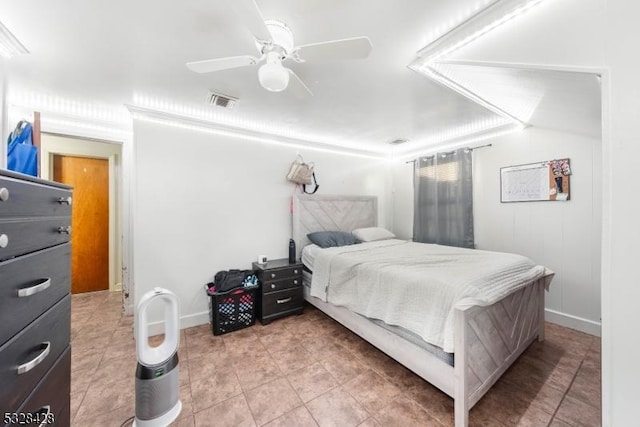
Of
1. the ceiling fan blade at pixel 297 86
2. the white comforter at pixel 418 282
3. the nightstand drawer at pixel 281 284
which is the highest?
the ceiling fan blade at pixel 297 86

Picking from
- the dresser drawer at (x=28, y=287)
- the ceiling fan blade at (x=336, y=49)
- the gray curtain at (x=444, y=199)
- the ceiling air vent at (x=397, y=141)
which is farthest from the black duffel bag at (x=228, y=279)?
the ceiling air vent at (x=397, y=141)

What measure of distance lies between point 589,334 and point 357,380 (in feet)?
8.55

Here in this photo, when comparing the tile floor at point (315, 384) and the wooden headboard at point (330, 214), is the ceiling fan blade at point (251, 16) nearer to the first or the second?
the tile floor at point (315, 384)

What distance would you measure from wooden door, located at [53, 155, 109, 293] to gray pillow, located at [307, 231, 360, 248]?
3.39 m

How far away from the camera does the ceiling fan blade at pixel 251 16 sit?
3.17ft

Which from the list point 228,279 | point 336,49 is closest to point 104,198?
point 228,279

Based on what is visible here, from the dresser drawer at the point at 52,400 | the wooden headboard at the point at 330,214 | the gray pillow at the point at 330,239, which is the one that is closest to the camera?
the dresser drawer at the point at 52,400

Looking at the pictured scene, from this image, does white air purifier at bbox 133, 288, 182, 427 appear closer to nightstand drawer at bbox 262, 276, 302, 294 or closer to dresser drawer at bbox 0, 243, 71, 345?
dresser drawer at bbox 0, 243, 71, 345

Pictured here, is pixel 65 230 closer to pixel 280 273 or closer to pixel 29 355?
pixel 29 355

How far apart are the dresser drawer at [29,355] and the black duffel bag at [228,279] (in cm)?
159

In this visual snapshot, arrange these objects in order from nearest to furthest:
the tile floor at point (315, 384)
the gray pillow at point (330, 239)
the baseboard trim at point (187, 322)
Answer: the tile floor at point (315, 384)
the baseboard trim at point (187, 322)
the gray pillow at point (330, 239)

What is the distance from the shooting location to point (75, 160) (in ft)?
12.3

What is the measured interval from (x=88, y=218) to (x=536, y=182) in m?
6.31

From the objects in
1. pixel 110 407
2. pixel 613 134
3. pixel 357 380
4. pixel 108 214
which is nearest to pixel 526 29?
pixel 613 134
